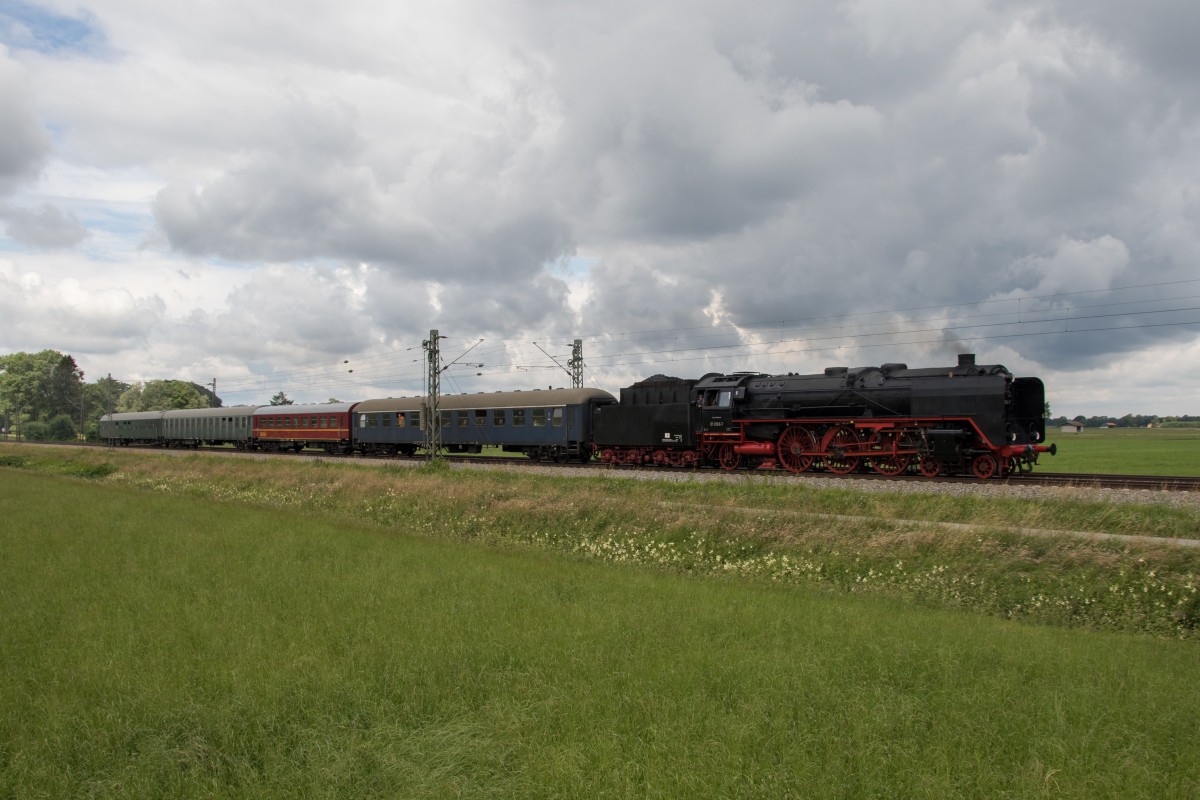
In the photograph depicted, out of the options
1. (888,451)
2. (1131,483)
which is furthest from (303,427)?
(1131,483)

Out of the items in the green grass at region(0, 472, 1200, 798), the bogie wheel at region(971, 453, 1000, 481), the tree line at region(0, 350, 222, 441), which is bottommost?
the green grass at region(0, 472, 1200, 798)

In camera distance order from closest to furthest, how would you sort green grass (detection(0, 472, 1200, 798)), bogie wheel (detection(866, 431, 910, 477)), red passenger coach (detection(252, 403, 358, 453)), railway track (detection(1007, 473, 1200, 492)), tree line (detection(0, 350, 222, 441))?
green grass (detection(0, 472, 1200, 798)), railway track (detection(1007, 473, 1200, 492)), bogie wheel (detection(866, 431, 910, 477)), red passenger coach (detection(252, 403, 358, 453)), tree line (detection(0, 350, 222, 441))

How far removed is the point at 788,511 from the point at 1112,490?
8.84m

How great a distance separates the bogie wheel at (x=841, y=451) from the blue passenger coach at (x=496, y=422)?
12.5 meters

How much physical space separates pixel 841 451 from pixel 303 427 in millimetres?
40548

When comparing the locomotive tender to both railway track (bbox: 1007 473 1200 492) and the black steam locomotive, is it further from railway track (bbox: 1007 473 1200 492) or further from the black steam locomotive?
railway track (bbox: 1007 473 1200 492)

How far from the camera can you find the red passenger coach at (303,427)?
166 feet

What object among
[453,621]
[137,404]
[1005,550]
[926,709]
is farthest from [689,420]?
[137,404]

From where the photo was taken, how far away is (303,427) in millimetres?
53688

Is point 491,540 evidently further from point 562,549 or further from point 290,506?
point 290,506

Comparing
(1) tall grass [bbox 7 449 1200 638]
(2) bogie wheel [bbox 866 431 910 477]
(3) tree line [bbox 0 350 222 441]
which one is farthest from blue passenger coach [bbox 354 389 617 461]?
(3) tree line [bbox 0 350 222 441]

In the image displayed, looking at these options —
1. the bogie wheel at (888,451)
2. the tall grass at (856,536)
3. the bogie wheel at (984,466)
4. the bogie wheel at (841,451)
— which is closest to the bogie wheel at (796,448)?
the bogie wheel at (841,451)

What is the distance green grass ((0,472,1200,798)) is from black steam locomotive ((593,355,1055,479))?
13070mm

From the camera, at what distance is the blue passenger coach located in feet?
118
